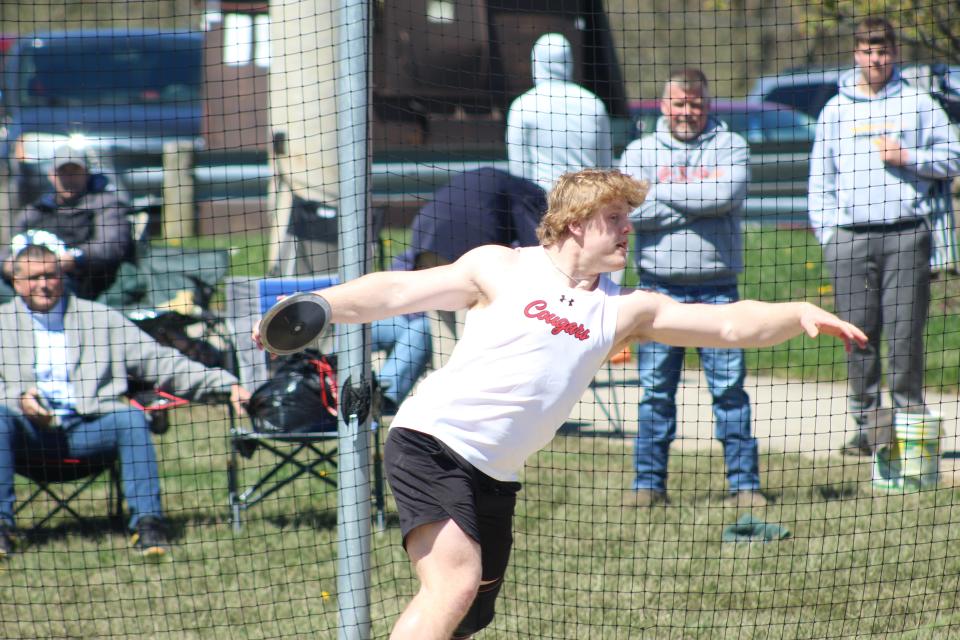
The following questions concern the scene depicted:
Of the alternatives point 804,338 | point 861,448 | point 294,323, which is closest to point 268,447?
point 294,323

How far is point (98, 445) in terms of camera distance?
4.77 m

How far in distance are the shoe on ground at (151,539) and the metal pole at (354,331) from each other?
55.5 inches

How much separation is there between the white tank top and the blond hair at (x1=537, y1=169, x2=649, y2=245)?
6.0 inches

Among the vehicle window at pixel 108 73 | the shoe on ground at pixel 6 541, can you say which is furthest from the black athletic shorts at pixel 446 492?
the vehicle window at pixel 108 73

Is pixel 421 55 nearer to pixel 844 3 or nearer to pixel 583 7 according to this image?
pixel 583 7

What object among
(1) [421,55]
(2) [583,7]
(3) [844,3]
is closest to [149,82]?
(1) [421,55]

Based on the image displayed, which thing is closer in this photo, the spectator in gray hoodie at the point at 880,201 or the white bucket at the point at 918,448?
the white bucket at the point at 918,448

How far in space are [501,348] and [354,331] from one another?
78 centimetres

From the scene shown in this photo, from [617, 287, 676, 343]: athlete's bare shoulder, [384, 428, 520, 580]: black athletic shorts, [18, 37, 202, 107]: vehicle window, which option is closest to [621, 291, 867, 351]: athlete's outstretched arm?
[617, 287, 676, 343]: athlete's bare shoulder

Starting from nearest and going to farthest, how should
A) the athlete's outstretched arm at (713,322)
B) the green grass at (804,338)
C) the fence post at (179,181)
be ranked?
the athlete's outstretched arm at (713,322)
the green grass at (804,338)
the fence post at (179,181)

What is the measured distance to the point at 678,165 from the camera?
4.93m

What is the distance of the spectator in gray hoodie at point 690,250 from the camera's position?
4902 mm

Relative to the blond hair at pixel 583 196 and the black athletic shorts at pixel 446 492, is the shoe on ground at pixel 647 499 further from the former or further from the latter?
the blond hair at pixel 583 196

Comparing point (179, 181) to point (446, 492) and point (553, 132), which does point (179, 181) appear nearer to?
point (553, 132)
